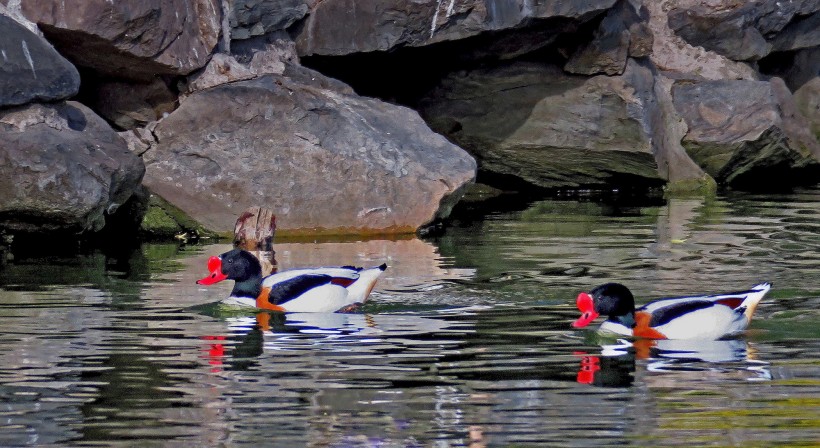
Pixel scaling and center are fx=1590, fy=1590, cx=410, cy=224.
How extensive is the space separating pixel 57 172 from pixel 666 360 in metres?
6.12

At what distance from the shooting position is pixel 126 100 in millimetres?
15031

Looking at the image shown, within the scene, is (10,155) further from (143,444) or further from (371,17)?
(143,444)

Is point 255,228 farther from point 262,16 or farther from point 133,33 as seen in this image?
point 262,16

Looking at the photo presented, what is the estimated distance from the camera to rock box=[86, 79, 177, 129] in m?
15.0

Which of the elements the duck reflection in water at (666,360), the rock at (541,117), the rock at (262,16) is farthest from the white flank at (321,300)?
the rock at (541,117)

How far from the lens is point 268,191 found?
1408 cm

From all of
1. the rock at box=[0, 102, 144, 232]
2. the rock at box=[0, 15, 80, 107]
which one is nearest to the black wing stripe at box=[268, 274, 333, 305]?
the rock at box=[0, 102, 144, 232]

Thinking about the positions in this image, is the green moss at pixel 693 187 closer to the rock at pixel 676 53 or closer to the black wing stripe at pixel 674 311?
the rock at pixel 676 53

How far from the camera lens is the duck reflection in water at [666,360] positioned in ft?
24.6

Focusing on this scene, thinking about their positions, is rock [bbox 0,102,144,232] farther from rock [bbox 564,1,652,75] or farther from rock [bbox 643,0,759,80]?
rock [bbox 643,0,759,80]

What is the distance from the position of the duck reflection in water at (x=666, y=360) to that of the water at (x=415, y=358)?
0.6 inches

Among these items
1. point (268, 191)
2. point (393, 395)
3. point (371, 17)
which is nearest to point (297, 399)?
point (393, 395)

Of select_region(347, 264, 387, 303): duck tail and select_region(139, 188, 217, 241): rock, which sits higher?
select_region(139, 188, 217, 241): rock

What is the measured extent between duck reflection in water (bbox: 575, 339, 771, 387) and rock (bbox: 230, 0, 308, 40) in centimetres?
770
